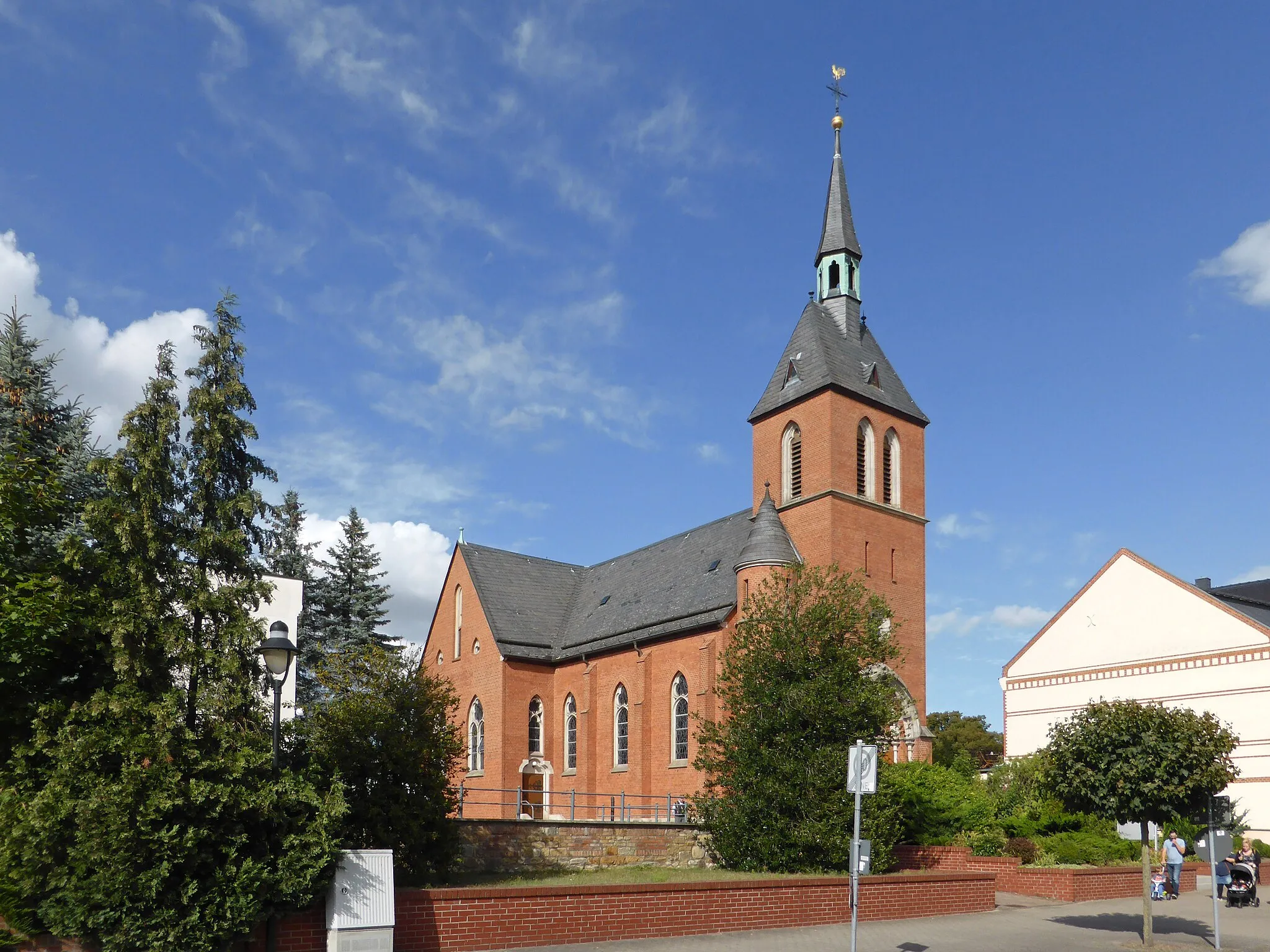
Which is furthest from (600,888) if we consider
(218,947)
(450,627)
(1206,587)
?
(1206,587)

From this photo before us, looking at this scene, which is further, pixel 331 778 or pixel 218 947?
pixel 331 778

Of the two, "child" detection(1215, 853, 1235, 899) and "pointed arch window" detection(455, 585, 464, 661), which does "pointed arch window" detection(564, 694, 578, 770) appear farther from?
"child" detection(1215, 853, 1235, 899)

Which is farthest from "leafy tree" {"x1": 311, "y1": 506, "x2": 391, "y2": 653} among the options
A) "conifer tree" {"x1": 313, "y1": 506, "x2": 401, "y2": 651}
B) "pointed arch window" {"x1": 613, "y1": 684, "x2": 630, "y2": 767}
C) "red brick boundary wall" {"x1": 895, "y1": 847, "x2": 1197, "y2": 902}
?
"red brick boundary wall" {"x1": 895, "y1": 847, "x2": 1197, "y2": 902}

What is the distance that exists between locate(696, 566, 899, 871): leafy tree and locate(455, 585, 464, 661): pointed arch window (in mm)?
23026

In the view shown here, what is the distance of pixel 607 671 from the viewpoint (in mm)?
40031

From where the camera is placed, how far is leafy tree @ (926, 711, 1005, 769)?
7250cm

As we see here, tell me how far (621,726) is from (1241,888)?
20.8 m

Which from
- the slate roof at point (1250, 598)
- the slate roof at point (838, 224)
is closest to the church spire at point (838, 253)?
the slate roof at point (838, 224)

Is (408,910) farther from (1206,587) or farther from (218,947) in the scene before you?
(1206,587)

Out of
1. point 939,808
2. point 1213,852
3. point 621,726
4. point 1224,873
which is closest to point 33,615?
point 1213,852

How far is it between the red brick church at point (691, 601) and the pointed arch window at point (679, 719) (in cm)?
6

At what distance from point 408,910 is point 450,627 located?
3256 centimetres

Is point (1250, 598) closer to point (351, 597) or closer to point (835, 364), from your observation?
point (835, 364)

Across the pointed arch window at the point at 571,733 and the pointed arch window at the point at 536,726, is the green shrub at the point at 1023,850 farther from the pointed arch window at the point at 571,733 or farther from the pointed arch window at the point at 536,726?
the pointed arch window at the point at 536,726
